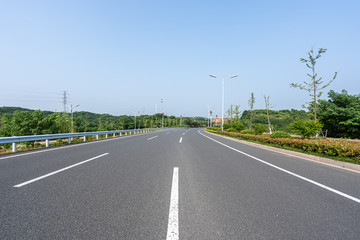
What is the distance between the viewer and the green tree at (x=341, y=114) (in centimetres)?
1995

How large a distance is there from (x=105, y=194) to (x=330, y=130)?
29.6 metres

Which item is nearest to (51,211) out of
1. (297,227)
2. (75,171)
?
(75,171)

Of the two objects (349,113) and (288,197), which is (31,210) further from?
(349,113)

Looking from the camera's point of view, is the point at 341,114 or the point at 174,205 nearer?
the point at 174,205

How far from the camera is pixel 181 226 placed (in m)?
2.29

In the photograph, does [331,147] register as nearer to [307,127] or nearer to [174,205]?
[307,127]

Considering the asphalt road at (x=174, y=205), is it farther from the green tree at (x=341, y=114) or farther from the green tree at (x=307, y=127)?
the green tree at (x=341, y=114)

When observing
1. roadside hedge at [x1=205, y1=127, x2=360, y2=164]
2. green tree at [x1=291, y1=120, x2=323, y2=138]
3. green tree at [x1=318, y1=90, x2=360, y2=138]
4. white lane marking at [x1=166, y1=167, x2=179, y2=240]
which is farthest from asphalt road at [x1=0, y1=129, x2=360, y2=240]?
green tree at [x1=318, y1=90, x2=360, y2=138]

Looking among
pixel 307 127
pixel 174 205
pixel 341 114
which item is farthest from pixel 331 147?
pixel 341 114

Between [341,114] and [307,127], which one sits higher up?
[341,114]

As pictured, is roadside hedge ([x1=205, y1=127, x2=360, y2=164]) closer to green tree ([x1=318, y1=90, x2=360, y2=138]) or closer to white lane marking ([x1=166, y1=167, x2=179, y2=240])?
white lane marking ([x1=166, y1=167, x2=179, y2=240])

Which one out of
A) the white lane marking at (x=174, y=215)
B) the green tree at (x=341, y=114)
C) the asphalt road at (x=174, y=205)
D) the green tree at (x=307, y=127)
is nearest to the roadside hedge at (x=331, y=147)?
the asphalt road at (x=174, y=205)

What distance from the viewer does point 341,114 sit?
67.9 feet

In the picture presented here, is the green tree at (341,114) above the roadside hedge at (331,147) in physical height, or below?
above
